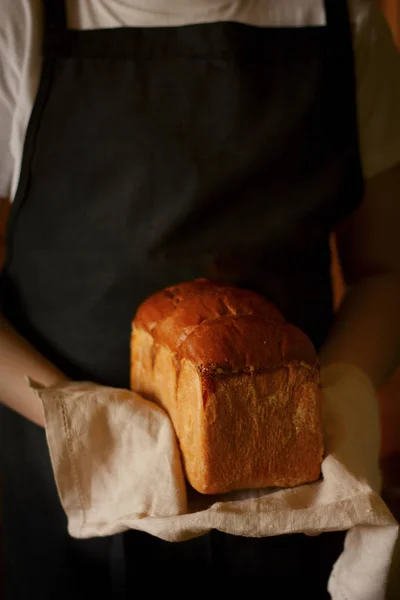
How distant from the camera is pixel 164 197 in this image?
0.72 metres

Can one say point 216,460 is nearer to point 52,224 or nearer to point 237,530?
point 237,530

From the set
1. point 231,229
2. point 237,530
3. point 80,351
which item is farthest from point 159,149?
point 237,530

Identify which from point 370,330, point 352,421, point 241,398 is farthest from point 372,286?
point 241,398

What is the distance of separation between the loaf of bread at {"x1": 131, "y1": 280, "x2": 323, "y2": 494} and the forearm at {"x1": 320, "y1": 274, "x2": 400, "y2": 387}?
0.56 ft

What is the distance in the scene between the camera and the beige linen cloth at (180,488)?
1.81 feet

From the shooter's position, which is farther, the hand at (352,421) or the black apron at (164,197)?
the black apron at (164,197)

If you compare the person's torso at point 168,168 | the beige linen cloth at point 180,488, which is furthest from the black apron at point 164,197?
the beige linen cloth at point 180,488

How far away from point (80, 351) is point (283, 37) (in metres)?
0.50

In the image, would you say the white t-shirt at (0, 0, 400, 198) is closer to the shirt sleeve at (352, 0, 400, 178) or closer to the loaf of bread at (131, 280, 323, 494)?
Answer: the shirt sleeve at (352, 0, 400, 178)

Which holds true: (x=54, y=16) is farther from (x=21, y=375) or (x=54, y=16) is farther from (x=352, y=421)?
(x=352, y=421)

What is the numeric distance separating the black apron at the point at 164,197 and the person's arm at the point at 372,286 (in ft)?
0.15

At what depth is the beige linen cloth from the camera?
551 mm

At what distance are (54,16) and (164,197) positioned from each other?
0.84 feet

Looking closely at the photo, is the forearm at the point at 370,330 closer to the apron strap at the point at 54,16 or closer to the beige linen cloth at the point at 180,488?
the beige linen cloth at the point at 180,488
